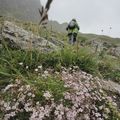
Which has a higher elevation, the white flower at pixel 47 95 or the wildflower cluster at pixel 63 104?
the white flower at pixel 47 95

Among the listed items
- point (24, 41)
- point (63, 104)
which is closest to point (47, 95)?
point (63, 104)

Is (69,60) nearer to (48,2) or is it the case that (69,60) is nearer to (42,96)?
(42,96)

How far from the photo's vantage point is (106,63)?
39.6 ft

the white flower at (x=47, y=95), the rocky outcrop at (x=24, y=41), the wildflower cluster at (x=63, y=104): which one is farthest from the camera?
the rocky outcrop at (x=24, y=41)

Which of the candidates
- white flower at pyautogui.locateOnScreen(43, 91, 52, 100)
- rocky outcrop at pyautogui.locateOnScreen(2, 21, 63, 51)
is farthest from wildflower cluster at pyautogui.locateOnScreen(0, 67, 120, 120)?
rocky outcrop at pyautogui.locateOnScreen(2, 21, 63, 51)

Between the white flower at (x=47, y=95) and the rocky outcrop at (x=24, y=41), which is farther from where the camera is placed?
the rocky outcrop at (x=24, y=41)

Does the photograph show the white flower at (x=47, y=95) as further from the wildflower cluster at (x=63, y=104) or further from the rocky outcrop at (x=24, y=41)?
the rocky outcrop at (x=24, y=41)

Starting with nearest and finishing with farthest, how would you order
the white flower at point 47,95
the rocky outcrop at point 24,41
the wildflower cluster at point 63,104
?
the wildflower cluster at point 63,104, the white flower at point 47,95, the rocky outcrop at point 24,41

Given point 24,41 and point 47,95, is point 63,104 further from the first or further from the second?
point 24,41

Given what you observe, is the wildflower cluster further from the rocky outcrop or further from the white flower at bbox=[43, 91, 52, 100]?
the rocky outcrop

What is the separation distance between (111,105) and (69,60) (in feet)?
6.81

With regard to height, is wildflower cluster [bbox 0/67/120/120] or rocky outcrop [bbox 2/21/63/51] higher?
rocky outcrop [bbox 2/21/63/51]

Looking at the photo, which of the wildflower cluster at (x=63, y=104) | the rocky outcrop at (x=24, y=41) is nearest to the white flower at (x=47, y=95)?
the wildflower cluster at (x=63, y=104)

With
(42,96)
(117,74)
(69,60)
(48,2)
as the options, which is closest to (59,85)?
(42,96)
